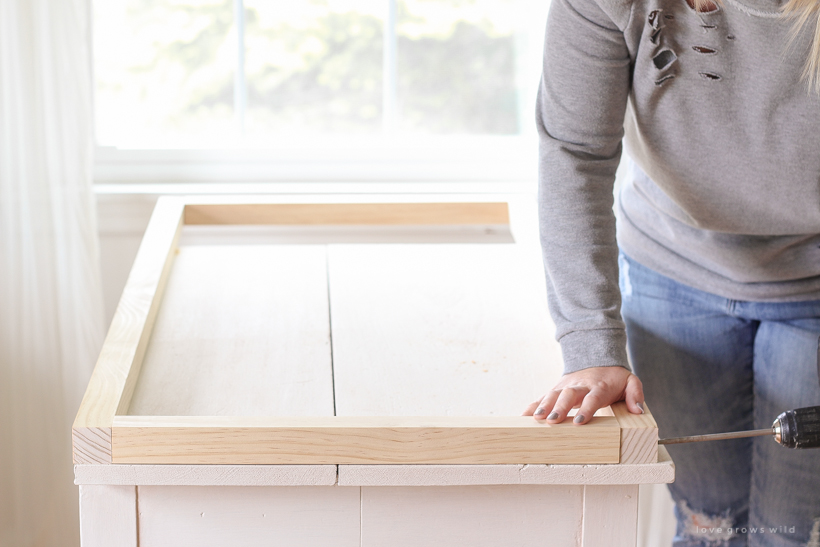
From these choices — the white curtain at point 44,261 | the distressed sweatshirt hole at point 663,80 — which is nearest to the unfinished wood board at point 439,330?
the distressed sweatshirt hole at point 663,80

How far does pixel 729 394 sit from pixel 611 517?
15.2 inches

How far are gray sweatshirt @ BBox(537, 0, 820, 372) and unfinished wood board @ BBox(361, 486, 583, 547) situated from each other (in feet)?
0.49

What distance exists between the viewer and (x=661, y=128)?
89 cm

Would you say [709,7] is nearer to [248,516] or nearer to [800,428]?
[800,428]

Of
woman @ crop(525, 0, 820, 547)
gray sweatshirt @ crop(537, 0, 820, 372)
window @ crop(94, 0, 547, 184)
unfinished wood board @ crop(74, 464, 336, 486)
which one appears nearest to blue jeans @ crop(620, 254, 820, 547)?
woman @ crop(525, 0, 820, 547)

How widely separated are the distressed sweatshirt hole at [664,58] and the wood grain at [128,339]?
683mm

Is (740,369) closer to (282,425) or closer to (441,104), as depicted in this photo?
(282,425)

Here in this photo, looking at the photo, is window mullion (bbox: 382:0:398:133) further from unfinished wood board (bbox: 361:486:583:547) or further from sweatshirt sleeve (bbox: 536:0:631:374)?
unfinished wood board (bbox: 361:486:583:547)

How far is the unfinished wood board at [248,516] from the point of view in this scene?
69 cm

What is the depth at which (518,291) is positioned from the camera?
1.11 metres

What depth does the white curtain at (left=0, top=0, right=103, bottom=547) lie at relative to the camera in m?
1.33

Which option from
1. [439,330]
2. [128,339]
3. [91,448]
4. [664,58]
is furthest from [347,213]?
[91,448]

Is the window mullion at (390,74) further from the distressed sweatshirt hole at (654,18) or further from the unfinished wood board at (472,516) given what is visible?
the unfinished wood board at (472,516)

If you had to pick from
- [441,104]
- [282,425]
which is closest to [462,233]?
[441,104]
